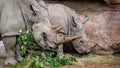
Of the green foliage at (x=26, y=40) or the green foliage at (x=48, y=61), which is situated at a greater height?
the green foliage at (x=26, y=40)

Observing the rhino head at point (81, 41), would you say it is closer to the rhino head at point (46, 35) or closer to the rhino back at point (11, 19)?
the rhino head at point (46, 35)

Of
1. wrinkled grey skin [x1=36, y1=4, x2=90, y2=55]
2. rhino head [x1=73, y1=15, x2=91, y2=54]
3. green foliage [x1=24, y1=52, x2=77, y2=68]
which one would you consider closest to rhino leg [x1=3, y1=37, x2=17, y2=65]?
green foliage [x1=24, y1=52, x2=77, y2=68]

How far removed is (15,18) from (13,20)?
5 centimetres

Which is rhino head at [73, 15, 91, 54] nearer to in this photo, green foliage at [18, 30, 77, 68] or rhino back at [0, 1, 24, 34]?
green foliage at [18, 30, 77, 68]

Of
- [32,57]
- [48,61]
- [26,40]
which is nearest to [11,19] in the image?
[26,40]

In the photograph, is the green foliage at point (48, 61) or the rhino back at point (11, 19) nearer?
the green foliage at point (48, 61)

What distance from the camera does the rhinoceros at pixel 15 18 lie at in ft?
19.2

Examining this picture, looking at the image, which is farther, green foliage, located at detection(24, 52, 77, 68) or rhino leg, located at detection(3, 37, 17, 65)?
rhino leg, located at detection(3, 37, 17, 65)

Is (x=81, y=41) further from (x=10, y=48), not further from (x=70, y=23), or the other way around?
(x=10, y=48)

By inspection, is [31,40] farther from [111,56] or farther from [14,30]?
[111,56]

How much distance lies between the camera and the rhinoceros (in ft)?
19.2

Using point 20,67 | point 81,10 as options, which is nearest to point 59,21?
point 81,10

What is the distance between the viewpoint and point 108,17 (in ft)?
25.0

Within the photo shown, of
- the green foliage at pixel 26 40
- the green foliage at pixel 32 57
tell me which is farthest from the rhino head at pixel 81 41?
the green foliage at pixel 26 40
